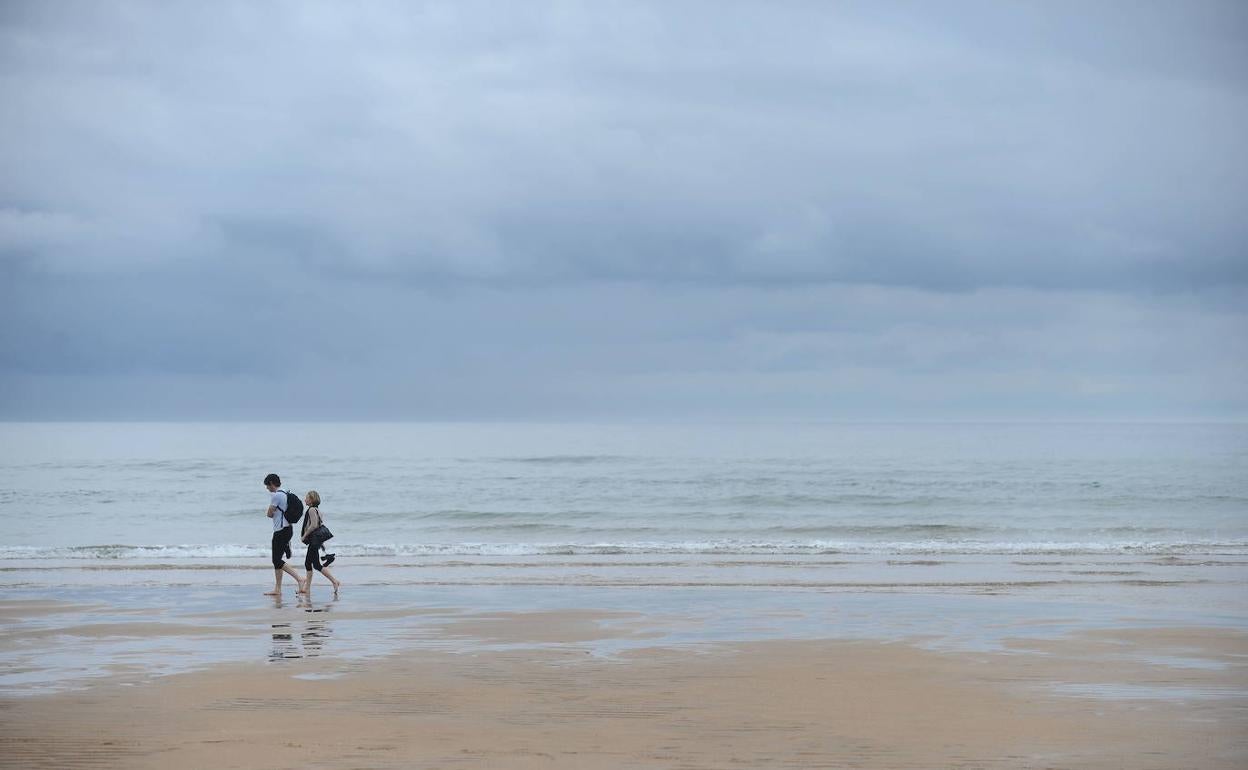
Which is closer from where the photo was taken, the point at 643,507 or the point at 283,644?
the point at 283,644

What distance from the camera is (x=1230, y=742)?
938cm

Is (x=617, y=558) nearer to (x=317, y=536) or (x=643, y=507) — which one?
(x=317, y=536)

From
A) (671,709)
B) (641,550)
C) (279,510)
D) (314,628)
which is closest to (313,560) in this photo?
(279,510)

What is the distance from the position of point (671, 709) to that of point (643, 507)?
3563 centimetres

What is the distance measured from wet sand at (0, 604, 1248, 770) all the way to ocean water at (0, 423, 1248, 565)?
50.5ft

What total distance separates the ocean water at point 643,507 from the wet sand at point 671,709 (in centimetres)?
1539

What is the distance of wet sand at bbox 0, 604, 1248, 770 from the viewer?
9086 millimetres

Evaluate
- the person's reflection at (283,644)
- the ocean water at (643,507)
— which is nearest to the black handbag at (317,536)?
the person's reflection at (283,644)

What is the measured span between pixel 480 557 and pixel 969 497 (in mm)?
27948

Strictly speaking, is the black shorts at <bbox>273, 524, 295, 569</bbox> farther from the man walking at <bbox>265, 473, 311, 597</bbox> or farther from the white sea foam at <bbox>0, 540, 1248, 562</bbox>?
the white sea foam at <bbox>0, 540, 1248, 562</bbox>

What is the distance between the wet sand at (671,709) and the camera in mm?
9086

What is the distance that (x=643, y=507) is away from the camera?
152 ft

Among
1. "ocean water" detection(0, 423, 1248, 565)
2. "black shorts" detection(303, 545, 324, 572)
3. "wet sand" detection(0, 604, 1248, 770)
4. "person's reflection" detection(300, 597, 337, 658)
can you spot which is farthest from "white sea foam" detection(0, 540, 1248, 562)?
"wet sand" detection(0, 604, 1248, 770)

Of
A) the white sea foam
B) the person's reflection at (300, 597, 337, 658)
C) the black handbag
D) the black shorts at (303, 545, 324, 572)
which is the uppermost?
the black handbag
